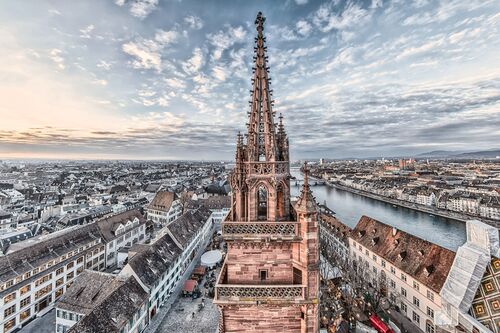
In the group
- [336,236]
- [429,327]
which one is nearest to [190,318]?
[429,327]

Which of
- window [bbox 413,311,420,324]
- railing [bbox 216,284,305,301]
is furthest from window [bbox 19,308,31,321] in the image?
window [bbox 413,311,420,324]

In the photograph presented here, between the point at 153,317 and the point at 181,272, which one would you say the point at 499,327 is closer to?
the point at 153,317

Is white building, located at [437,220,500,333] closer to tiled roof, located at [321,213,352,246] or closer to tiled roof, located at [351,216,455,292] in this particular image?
tiled roof, located at [351,216,455,292]

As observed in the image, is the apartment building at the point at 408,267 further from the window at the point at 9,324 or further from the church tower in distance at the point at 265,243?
the window at the point at 9,324

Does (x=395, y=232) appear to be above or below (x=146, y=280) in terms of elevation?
above

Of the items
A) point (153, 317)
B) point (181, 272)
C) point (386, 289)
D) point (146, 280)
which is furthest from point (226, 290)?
point (181, 272)

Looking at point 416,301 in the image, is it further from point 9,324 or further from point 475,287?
point 9,324

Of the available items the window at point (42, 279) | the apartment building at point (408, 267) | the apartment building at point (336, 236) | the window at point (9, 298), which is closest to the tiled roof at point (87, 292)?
the window at point (9, 298)
